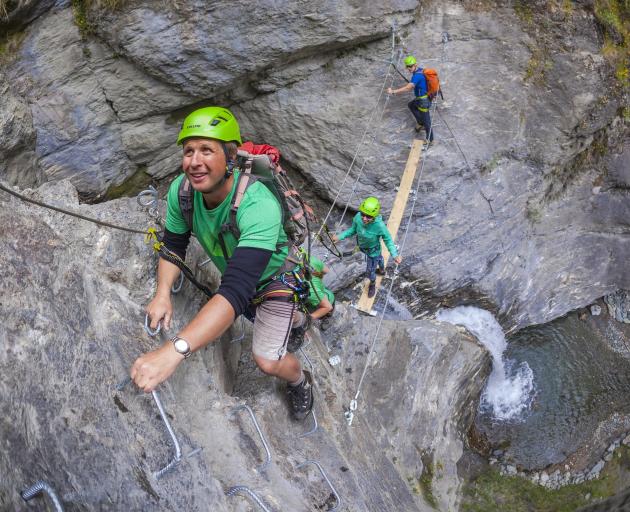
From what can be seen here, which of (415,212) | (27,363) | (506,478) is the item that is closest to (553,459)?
(506,478)

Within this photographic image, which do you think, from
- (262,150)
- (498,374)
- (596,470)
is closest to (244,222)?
(262,150)

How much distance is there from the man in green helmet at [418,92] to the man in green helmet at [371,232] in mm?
4033

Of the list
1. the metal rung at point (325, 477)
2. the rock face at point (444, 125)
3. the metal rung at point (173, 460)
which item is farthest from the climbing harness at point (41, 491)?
the rock face at point (444, 125)

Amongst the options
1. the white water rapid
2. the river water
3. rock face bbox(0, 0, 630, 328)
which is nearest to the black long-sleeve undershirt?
rock face bbox(0, 0, 630, 328)

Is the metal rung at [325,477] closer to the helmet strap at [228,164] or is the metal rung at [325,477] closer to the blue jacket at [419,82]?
the helmet strap at [228,164]

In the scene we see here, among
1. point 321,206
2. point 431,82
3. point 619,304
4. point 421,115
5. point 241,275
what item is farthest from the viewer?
point 619,304

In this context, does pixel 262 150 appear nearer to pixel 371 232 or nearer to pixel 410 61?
pixel 371 232

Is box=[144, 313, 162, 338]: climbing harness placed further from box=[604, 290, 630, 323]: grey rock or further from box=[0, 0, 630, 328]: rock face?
box=[604, 290, 630, 323]: grey rock

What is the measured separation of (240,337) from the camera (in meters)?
5.95

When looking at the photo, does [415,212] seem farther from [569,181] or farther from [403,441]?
[403,441]

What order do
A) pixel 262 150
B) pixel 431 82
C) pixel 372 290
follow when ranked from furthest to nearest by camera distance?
pixel 431 82 → pixel 372 290 → pixel 262 150

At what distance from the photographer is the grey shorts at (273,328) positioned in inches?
169

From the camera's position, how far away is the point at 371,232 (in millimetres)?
8930

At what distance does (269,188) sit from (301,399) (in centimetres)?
240
